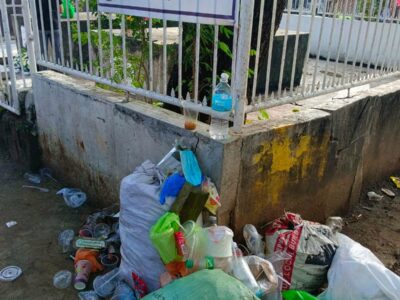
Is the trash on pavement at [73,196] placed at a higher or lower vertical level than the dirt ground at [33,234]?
higher

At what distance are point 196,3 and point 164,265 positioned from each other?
1635 millimetres

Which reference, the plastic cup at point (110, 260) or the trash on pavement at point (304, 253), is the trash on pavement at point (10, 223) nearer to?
the plastic cup at point (110, 260)

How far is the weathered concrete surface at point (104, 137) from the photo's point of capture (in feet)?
8.71

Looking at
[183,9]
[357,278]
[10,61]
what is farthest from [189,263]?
[10,61]

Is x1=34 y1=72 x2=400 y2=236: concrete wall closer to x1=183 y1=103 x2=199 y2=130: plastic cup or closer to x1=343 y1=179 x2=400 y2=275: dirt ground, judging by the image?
x1=183 y1=103 x2=199 y2=130: plastic cup

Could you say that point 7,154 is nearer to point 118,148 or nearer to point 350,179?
point 118,148

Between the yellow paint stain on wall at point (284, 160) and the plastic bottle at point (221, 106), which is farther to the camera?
the yellow paint stain on wall at point (284, 160)

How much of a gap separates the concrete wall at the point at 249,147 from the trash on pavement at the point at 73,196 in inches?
4.0

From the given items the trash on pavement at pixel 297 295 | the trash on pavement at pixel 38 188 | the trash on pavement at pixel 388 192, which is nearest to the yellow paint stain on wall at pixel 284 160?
the trash on pavement at pixel 297 295

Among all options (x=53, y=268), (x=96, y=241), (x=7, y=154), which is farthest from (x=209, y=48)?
(x=7, y=154)

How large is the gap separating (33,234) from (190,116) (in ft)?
5.73

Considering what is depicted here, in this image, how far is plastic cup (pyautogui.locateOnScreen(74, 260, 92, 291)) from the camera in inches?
111

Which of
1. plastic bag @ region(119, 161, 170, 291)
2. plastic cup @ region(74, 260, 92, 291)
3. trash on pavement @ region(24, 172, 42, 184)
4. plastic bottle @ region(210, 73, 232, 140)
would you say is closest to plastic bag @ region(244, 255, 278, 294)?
plastic bag @ region(119, 161, 170, 291)

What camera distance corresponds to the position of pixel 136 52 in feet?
13.6
